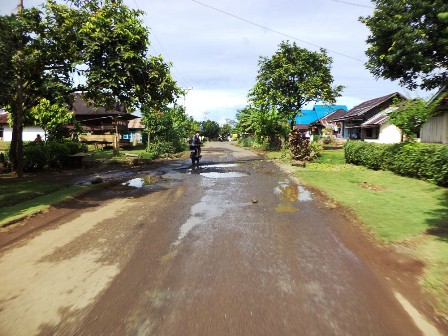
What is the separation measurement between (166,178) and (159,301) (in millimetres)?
10801

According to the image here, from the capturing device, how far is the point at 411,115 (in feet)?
46.9

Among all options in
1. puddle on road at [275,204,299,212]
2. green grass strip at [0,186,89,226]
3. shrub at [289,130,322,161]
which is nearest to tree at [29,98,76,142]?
green grass strip at [0,186,89,226]

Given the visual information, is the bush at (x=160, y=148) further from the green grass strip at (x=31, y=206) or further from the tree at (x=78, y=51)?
the green grass strip at (x=31, y=206)

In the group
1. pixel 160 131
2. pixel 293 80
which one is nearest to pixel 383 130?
pixel 293 80

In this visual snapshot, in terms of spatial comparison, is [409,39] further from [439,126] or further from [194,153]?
[194,153]

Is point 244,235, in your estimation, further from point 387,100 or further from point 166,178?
point 387,100

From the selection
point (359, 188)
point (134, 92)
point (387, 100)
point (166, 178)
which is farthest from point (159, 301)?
point (387, 100)

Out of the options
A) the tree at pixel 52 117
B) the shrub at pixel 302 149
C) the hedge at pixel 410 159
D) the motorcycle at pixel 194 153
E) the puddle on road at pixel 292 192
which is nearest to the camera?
the puddle on road at pixel 292 192

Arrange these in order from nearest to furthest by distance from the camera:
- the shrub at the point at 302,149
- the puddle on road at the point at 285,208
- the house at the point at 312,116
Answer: the puddle on road at the point at 285,208 < the shrub at the point at 302,149 < the house at the point at 312,116

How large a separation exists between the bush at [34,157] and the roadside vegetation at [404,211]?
1284 cm

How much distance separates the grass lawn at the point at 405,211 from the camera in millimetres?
4855

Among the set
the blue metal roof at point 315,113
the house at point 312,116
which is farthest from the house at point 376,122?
the blue metal roof at point 315,113

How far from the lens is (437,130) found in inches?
760

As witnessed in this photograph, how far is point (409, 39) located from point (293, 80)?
14427mm
